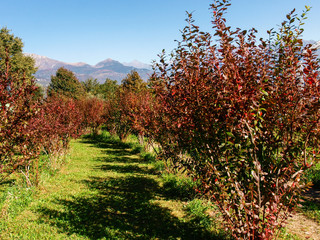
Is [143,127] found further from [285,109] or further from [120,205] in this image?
[285,109]

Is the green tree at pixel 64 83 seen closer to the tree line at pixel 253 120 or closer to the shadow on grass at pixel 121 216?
the shadow on grass at pixel 121 216

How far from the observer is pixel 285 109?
318cm

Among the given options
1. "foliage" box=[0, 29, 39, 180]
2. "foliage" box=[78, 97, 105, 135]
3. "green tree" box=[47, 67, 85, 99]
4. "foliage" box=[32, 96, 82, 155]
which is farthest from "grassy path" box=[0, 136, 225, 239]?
"green tree" box=[47, 67, 85, 99]

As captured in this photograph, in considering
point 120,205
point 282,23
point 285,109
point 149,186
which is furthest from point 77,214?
point 282,23

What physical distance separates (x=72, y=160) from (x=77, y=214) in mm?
7404

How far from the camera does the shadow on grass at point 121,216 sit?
5.07 metres

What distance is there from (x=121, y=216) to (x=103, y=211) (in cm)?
62

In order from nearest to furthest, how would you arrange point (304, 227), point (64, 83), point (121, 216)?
point (304, 227) → point (121, 216) → point (64, 83)

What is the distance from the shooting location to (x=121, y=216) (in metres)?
5.95

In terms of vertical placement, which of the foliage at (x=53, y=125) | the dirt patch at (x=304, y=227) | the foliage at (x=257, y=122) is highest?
the foliage at (x=257, y=122)

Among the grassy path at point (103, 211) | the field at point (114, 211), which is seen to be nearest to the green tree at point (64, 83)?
the grassy path at point (103, 211)

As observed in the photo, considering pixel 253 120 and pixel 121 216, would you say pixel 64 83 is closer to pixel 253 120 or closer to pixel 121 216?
pixel 121 216

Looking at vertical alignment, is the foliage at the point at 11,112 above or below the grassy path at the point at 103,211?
above

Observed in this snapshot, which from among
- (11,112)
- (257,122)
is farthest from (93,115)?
(257,122)
